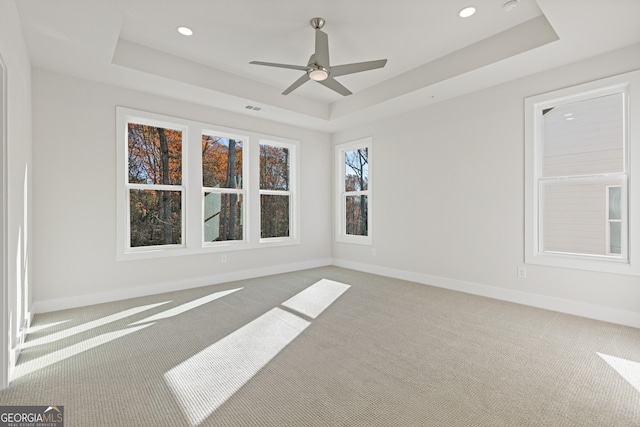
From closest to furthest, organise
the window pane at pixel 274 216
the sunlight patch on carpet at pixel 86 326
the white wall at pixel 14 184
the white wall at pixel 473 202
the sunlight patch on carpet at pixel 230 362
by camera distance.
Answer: the sunlight patch on carpet at pixel 230 362 < the white wall at pixel 14 184 < the sunlight patch on carpet at pixel 86 326 < the white wall at pixel 473 202 < the window pane at pixel 274 216

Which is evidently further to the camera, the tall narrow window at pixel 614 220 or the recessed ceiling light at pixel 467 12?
the tall narrow window at pixel 614 220

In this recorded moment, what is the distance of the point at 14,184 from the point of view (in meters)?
2.37

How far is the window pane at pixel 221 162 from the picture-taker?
4891 mm

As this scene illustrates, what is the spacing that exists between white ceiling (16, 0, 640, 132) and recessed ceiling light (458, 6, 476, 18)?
5 centimetres

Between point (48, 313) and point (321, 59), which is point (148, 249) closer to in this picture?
point (48, 313)

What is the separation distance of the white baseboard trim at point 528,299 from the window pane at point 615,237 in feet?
2.00

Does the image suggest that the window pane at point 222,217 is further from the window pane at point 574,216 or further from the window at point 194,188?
the window pane at point 574,216

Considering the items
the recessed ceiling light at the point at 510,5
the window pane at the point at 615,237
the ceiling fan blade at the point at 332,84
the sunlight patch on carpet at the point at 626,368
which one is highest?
the recessed ceiling light at the point at 510,5

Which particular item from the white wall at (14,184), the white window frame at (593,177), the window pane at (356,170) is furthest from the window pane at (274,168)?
the white window frame at (593,177)

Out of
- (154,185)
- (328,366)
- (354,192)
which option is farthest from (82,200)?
(354,192)

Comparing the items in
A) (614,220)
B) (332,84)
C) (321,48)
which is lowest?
(614,220)

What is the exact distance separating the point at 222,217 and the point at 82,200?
1.84 meters

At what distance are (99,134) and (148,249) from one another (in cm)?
156

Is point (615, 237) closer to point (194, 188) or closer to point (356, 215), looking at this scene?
point (356, 215)
